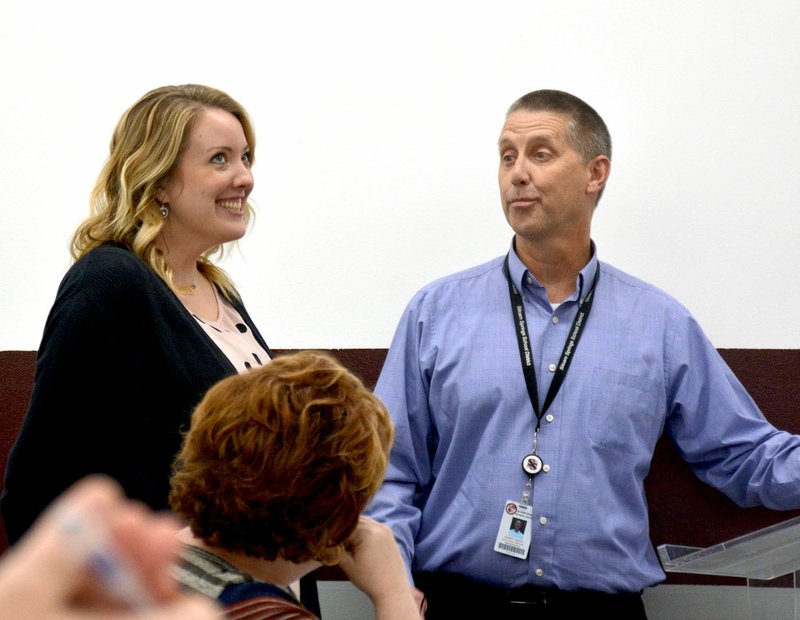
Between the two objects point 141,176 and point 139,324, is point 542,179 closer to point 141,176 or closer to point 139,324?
point 141,176

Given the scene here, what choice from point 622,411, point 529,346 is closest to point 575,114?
point 529,346

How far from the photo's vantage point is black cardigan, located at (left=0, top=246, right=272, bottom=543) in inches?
72.0

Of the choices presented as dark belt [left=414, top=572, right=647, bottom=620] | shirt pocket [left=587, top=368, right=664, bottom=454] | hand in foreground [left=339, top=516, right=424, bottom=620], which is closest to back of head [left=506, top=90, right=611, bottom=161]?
shirt pocket [left=587, top=368, right=664, bottom=454]

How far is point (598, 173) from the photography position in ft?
8.70

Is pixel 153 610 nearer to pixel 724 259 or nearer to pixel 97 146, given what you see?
pixel 724 259

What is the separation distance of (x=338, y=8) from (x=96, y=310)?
54.9 inches

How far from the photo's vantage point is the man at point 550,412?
7.79 ft

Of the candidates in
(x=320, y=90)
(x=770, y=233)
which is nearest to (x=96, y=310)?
(x=320, y=90)

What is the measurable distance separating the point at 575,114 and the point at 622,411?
2.48 ft

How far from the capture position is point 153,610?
39cm

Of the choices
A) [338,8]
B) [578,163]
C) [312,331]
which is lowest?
[312,331]

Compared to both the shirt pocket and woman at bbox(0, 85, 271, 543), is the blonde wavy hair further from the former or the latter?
the shirt pocket

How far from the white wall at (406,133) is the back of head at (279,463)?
155 centimetres

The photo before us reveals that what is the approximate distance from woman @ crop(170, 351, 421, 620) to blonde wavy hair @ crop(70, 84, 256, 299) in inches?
32.4
